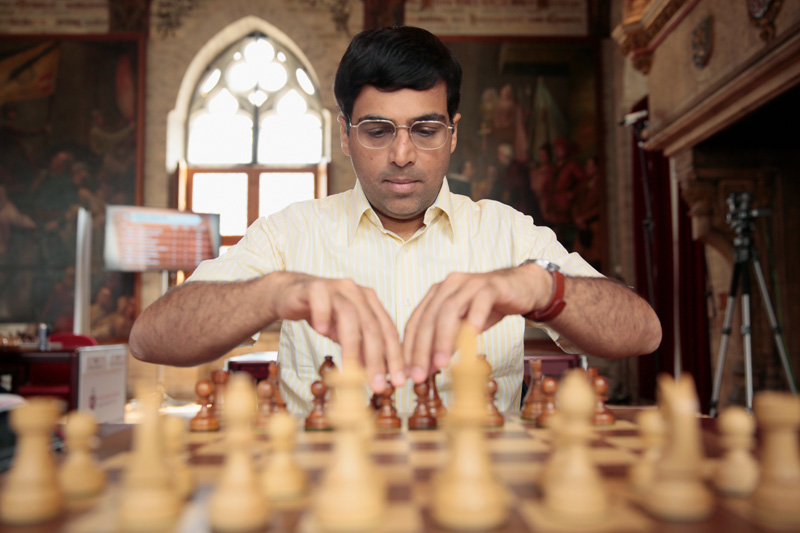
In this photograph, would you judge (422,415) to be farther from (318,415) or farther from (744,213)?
(744,213)

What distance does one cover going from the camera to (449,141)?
73.7 inches

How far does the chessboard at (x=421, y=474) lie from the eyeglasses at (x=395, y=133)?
0.84 metres

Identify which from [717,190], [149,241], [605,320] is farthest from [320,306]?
[149,241]

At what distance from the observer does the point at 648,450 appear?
90cm

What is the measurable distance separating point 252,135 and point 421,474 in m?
8.13

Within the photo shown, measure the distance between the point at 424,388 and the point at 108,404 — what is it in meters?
5.04

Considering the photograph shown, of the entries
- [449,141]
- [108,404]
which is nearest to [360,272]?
[449,141]

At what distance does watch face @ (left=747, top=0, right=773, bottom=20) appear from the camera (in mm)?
2968

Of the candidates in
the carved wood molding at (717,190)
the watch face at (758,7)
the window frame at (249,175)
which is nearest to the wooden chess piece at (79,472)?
the watch face at (758,7)

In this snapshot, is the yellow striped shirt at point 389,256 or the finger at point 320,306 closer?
the finger at point 320,306

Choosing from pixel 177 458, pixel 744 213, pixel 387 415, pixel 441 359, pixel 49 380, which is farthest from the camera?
pixel 49 380

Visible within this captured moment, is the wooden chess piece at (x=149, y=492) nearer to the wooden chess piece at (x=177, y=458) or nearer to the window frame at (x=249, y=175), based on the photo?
the wooden chess piece at (x=177, y=458)

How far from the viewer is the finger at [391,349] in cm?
101

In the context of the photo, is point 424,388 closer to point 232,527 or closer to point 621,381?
point 232,527
